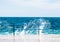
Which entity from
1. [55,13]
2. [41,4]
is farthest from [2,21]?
[55,13]

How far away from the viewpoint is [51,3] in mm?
4105

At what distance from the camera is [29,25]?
162 inches

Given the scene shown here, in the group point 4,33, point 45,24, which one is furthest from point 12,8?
point 45,24

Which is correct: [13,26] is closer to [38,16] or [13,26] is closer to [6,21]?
[6,21]

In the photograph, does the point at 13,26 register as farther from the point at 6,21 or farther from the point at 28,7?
the point at 28,7

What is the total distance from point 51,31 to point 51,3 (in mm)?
663

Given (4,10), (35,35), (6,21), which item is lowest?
(35,35)

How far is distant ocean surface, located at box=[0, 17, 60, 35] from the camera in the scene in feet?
13.1

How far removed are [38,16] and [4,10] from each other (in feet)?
2.65

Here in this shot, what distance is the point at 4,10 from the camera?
4055mm

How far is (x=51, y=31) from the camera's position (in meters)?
4.02

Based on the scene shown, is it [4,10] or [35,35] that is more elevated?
[4,10]

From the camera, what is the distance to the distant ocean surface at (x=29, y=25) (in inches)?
158

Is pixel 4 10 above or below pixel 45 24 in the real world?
above
